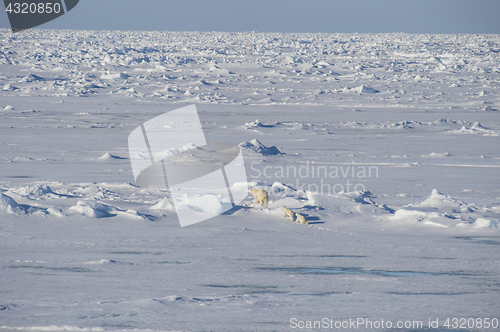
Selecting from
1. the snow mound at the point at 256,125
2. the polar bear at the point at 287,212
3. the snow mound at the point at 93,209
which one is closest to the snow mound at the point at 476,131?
the snow mound at the point at 256,125

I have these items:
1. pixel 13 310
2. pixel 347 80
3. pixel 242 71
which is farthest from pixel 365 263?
pixel 242 71

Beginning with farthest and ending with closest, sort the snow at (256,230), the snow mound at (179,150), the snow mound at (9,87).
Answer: the snow mound at (9,87) → the snow mound at (179,150) → the snow at (256,230)

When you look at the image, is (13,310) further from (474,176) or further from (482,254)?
(474,176)

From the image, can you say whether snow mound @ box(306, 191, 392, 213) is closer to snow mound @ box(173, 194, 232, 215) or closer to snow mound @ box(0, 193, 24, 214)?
snow mound @ box(173, 194, 232, 215)

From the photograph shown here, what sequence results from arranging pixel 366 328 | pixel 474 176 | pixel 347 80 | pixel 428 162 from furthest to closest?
pixel 347 80
pixel 428 162
pixel 474 176
pixel 366 328

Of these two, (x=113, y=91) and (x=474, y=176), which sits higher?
(x=474, y=176)

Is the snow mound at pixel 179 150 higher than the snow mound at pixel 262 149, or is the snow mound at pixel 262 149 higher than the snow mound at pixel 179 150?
the snow mound at pixel 179 150

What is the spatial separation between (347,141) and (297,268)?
8.00m

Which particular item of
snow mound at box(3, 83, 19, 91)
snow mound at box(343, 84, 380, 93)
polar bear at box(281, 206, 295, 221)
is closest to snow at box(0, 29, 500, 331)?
polar bear at box(281, 206, 295, 221)

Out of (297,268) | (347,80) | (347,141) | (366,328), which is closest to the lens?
(366,328)

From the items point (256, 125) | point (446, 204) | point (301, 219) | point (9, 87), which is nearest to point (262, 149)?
point (256, 125)

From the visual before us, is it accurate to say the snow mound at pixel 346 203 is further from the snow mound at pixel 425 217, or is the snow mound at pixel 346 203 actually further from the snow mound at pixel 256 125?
the snow mound at pixel 256 125

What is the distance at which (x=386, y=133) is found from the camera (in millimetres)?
13703

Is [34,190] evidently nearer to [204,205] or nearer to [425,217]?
[204,205]
